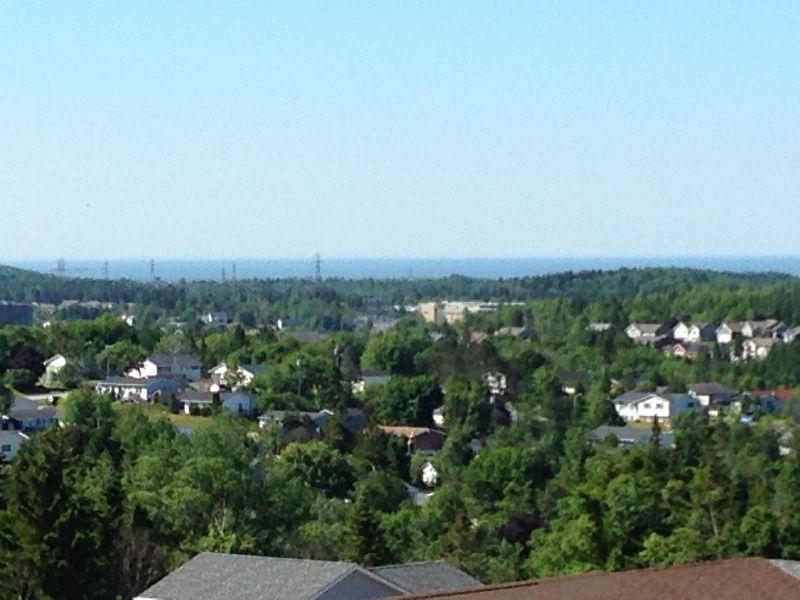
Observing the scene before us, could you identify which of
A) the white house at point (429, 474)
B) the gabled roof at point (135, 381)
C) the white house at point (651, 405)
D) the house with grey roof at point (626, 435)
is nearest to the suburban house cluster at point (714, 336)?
the white house at point (651, 405)

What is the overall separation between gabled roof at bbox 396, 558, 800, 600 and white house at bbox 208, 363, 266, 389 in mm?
52494

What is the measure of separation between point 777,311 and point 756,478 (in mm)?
61589

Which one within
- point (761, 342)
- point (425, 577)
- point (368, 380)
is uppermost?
point (425, 577)

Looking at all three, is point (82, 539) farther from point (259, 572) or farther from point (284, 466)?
point (284, 466)

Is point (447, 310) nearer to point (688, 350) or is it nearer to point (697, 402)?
point (688, 350)

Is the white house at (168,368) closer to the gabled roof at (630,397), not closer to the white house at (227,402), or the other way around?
the white house at (227,402)

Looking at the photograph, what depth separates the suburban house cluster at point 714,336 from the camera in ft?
289

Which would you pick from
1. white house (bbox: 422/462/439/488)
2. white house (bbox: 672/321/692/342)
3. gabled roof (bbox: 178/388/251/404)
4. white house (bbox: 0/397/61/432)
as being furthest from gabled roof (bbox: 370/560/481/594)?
white house (bbox: 672/321/692/342)

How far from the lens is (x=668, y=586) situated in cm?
1414

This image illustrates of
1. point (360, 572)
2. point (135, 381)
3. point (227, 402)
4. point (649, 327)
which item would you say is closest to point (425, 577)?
point (360, 572)

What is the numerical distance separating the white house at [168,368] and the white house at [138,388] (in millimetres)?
2616

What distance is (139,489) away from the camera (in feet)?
102

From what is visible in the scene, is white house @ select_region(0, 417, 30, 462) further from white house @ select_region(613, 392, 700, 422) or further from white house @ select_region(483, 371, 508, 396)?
white house @ select_region(613, 392, 700, 422)

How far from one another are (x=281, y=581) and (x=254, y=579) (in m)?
0.46
